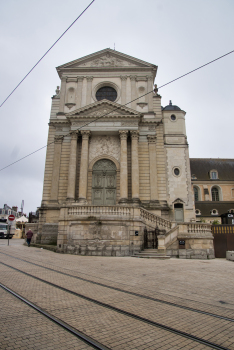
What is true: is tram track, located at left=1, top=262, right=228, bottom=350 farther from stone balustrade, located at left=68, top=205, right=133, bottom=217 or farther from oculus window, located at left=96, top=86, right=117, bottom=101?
oculus window, located at left=96, top=86, right=117, bottom=101

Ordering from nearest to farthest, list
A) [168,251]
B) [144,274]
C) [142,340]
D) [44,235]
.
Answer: [142,340], [144,274], [168,251], [44,235]

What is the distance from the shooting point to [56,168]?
996 inches

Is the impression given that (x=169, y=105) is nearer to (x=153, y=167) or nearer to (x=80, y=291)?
(x=153, y=167)

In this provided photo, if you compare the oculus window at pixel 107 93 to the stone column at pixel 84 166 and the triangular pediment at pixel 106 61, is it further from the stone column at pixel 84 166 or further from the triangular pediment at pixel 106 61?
the stone column at pixel 84 166

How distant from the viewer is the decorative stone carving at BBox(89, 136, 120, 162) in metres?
25.5

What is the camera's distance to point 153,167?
2522cm

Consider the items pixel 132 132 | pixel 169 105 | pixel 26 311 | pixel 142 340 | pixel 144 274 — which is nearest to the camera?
pixel 142 340

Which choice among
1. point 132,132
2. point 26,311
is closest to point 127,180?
point 132,132

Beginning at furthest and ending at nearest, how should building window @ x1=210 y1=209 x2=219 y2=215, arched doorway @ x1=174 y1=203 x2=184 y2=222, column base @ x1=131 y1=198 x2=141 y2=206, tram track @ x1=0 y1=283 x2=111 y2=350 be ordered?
building window @ x1=210 y1=209 x2=219 y2=215 → arched doorway @ x1=174 y1=203 x2=184 y2=222 → column base @ x1=131 y1=198 x2=141 y2=206 → tram track @ x1=0 y1=283 x2=111 y2=350

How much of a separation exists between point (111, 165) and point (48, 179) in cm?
645

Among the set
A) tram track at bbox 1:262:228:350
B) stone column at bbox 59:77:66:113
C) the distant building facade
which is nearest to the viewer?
tram track at bbox 1:262:228:350

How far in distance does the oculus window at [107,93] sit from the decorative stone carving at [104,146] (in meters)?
5.26

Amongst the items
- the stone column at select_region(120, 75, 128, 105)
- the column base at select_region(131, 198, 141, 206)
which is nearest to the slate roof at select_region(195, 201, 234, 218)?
the column base at select_region(131, 198, 141, 206)

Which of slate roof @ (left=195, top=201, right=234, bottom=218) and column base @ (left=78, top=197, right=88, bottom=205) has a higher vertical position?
slate roof @ (left=195, top=201, right=234, bottom=218)
